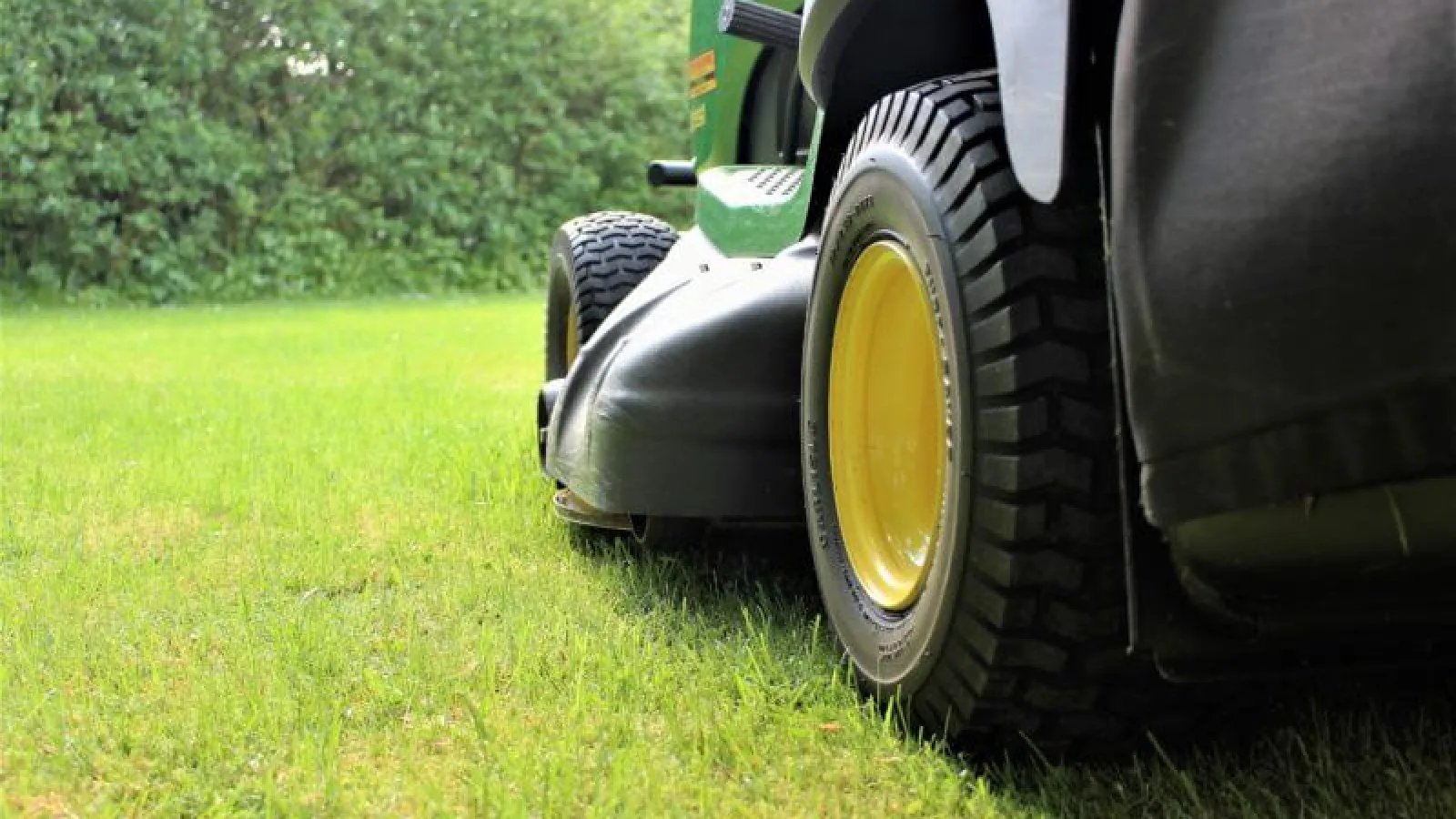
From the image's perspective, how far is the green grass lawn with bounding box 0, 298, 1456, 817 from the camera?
154 cm

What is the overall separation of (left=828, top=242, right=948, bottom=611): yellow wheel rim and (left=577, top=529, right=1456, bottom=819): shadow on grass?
0.29m

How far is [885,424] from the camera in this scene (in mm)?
1887

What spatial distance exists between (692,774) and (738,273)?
3.30 ft

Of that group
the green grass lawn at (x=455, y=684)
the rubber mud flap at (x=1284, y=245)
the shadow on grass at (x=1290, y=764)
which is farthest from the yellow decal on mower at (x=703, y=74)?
the rubber mud flap at (x=1284, y=245)

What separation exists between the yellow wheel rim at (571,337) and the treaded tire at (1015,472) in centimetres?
195

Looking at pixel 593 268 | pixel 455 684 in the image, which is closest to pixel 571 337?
pixel 593 268

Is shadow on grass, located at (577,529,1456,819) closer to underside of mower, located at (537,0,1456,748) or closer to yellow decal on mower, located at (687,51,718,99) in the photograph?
underside of mower, located at (537,0,1456,748)

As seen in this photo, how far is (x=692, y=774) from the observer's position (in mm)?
1603

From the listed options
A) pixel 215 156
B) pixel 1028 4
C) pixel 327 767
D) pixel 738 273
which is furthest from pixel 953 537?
pixel 215 156

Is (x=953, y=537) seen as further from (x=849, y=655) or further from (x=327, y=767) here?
(x=327, y=767)

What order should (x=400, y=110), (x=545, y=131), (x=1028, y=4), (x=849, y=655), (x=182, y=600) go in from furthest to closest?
(x=545, y=131)
(x=400, y=110)
(x=182, y=600)
(x=849, y=655)
(x=1028, y=4)

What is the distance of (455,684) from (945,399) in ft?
2.53

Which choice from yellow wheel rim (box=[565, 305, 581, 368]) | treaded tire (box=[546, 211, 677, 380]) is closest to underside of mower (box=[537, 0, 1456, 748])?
treaded tire (box=[546, 211, 677, 380])

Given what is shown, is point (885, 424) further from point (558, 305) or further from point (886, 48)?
point (558, 305)
